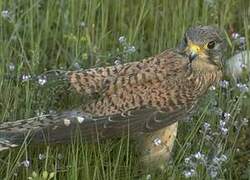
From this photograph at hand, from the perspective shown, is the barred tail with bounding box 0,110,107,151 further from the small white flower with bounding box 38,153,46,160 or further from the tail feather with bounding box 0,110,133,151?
the small white flower with bounding box 38,153,46,160

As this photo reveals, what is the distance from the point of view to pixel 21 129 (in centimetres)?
486

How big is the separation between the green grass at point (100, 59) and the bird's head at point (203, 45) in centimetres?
26

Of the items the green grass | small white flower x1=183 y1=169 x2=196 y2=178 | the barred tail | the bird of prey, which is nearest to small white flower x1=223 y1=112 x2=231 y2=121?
the green grass

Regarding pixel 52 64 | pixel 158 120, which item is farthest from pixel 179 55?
pixel 52 64

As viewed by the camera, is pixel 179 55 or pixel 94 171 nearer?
pixel 94 171

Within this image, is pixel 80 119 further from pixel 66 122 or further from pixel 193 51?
pixel 193 51

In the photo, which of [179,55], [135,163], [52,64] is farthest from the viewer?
[52,64]

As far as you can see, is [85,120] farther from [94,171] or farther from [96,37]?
[96,37]

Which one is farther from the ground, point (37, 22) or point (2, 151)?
point (37, 22)

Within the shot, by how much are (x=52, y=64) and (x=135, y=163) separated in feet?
4.05

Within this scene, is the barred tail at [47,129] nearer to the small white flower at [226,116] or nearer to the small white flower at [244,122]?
the small white flower at [226,116]

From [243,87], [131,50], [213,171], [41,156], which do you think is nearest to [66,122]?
[41,156]

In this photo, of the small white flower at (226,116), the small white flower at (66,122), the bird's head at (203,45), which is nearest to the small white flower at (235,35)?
the bird's head at (203,45)

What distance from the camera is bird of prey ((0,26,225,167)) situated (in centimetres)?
488
